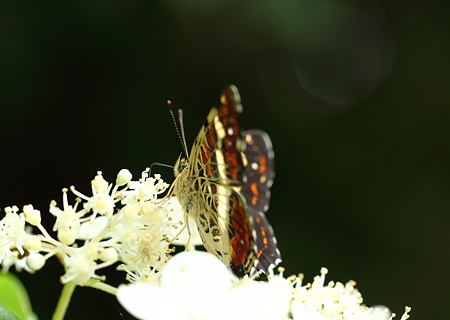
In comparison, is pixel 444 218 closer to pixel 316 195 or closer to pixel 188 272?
pixel 316 195

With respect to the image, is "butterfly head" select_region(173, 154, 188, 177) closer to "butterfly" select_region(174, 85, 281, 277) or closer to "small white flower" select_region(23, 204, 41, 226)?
"butterfly" select_region(174, 85, 281, 277)

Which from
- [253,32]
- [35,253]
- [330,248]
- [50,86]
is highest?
[253,32]

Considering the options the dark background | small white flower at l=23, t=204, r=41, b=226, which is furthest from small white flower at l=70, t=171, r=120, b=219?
the dark background

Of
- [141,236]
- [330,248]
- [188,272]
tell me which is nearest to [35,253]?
[141,236]

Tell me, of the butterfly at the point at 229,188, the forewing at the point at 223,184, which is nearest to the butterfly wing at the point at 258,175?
the butterfly at the point at 229,188

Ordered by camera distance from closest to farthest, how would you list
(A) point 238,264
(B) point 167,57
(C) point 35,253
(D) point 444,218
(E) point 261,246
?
(C) point 35,253 < (A) point 238,264 < (E) point 261,246 < (B) point 167,57 < (D) point 444,218

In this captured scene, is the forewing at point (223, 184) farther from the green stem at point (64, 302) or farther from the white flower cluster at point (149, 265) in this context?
the green stem at point (64, 302)
